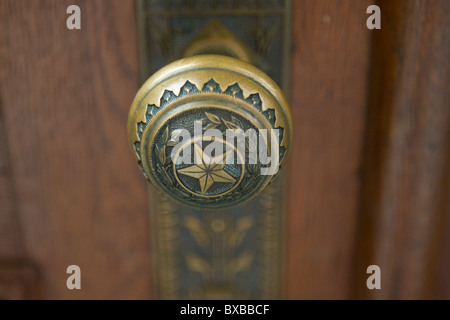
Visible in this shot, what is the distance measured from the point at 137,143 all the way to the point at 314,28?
6.5 inches

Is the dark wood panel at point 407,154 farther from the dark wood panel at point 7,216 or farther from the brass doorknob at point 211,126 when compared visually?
the dark wood panel at point 7,216

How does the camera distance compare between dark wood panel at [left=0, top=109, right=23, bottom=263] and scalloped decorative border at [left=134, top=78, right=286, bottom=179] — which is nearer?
scalloped decorative border at [left=134, top=78, right=286, bottom=179]

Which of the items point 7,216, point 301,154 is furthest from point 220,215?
point 7,216

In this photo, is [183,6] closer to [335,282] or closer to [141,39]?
[141,39]

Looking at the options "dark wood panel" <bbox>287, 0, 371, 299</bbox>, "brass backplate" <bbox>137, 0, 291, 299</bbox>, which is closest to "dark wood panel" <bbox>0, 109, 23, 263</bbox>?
"brass backplate" <bbox>137, 0, 291, 299</bbox>

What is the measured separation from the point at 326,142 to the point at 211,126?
0.50 ft

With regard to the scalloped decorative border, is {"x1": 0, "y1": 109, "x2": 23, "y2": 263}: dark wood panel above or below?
below

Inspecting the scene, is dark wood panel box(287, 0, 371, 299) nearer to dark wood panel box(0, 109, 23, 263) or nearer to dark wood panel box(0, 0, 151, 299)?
dark wood panel box(0, 0, 151, 299)

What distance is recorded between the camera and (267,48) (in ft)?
1.11

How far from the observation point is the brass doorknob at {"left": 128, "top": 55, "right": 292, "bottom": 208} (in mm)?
263

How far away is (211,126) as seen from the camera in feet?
0.87

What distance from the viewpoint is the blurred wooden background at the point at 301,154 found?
0.33 metres

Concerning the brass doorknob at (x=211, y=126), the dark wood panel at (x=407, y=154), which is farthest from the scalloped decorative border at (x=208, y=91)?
the dark wood panel at (x=407, y=154)

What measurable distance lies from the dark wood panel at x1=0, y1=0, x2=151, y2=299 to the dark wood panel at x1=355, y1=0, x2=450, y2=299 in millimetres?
199
